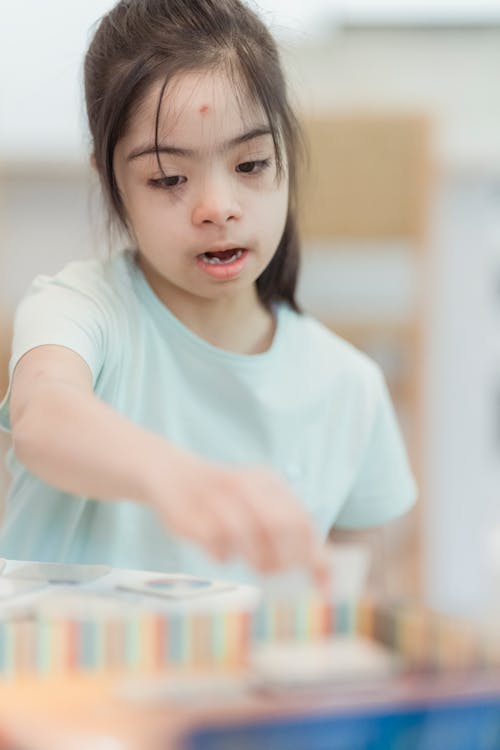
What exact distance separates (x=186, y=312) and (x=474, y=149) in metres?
1.08

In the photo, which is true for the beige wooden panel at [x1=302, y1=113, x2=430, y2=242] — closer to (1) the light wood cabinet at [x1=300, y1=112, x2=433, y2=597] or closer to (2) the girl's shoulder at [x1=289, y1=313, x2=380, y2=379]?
(1) the light wood cabinet at [x1=300, y1=112, x2=433, y2=597]

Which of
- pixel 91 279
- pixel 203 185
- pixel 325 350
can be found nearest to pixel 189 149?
pixel 203 185

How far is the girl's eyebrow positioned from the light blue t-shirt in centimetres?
8

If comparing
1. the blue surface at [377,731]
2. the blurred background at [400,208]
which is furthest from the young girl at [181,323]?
the blurred background at [400,208]

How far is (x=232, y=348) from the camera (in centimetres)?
65

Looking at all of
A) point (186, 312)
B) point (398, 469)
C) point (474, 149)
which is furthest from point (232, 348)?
point (474, 149)

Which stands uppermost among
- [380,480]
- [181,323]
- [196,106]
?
[196,106]

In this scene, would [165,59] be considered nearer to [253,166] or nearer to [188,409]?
[253,166]

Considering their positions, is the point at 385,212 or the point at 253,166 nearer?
the point at 253,166

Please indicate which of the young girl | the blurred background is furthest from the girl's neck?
the blurred background

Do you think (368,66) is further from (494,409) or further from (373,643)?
(373,643)

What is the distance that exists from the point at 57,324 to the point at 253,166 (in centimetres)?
11

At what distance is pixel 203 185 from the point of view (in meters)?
0.51

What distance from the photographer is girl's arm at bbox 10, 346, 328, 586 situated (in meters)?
0.27
